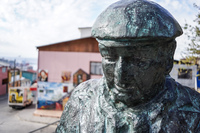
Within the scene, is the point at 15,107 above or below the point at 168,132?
below

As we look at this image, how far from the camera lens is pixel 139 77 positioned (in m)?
1.37

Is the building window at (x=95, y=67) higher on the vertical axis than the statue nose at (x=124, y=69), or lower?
lower

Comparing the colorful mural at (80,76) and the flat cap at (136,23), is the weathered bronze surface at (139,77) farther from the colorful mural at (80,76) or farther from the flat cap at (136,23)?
the colorful mural at (80,76)

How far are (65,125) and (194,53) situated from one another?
290 inches

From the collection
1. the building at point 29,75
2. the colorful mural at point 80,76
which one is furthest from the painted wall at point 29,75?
the colorful mural at point 80,76

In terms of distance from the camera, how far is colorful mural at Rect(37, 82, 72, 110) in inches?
452

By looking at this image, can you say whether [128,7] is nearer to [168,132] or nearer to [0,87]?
[168,132]

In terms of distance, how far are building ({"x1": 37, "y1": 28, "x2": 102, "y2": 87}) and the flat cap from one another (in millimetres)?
9626

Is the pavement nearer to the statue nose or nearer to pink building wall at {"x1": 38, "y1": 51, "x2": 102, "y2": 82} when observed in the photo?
pink building wall at {"x1": 38, "y1": 51, "x2": 102, "y2": 82}

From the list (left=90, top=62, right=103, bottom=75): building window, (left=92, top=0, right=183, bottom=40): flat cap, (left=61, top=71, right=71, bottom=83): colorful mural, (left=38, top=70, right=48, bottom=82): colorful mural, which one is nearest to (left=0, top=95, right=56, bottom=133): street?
(left=38, top=70, right=48, bottom=82): colorful mural

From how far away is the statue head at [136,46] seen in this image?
127 centimetres

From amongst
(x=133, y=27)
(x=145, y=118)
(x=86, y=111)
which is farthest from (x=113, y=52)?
(x=86, y=111)

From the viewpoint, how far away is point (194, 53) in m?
7.79

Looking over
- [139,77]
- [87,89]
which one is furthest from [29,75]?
[139,77]
